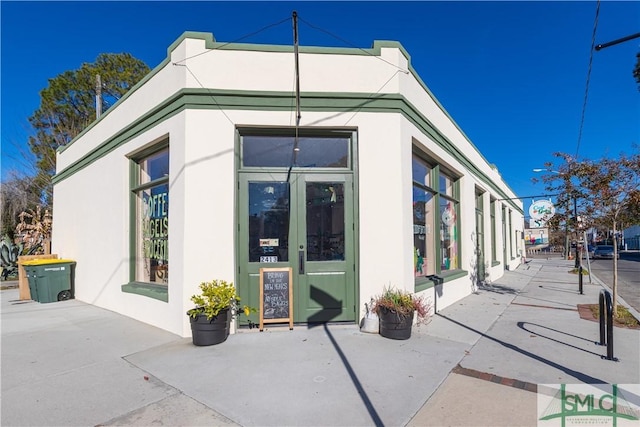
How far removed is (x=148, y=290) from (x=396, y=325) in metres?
4.31

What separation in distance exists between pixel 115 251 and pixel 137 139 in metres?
2.40

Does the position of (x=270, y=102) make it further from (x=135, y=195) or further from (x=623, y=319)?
(x=623, y=319)

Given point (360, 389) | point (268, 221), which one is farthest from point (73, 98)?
point (360, 389)

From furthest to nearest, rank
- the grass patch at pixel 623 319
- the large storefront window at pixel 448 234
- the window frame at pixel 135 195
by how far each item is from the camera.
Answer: the large storefront window at pixel 448 234, the window frame at pixel 135 195, the grass patch at pixel 623 319

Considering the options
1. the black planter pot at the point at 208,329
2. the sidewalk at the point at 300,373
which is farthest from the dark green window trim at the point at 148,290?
the black planter pot at the point at 208,329

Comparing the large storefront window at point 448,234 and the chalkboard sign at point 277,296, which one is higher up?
the large storefront window at point 448,234

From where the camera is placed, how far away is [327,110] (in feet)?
20.0

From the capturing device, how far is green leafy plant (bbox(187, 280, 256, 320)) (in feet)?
16.6

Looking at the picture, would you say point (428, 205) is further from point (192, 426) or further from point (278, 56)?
point (192, 426)

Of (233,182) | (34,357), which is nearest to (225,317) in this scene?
(233,182)

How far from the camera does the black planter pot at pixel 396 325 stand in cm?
531

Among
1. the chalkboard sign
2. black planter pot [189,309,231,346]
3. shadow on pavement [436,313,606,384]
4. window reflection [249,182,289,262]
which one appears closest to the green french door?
window reflection [249,182,289,262]

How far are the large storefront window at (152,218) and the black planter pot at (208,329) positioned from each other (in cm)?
186

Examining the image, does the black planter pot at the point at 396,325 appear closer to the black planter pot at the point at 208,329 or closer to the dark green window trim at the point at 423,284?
the dark green window trim at the point at 423,284
